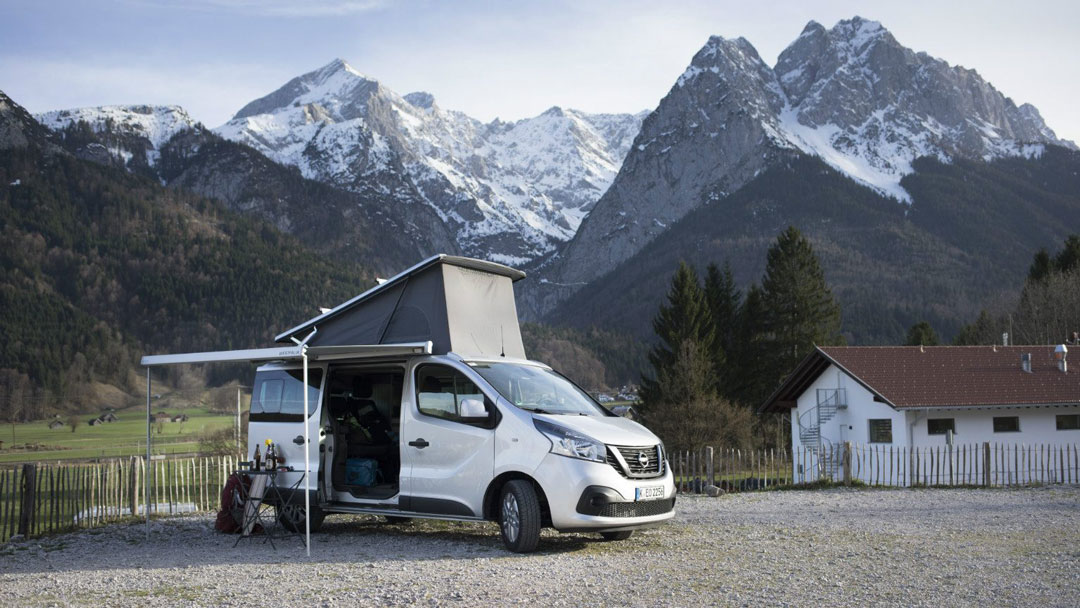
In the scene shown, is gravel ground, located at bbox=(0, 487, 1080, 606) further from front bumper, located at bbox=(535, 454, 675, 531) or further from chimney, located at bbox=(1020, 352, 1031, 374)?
chimney, located at bbox=(1020, 352, 1031, 374)

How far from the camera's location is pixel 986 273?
506 ft

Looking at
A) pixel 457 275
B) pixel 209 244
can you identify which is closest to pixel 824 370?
pixel 457 275

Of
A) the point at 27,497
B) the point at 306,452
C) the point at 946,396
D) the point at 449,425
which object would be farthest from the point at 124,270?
the point at 449,425

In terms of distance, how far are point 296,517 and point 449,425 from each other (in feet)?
10.0

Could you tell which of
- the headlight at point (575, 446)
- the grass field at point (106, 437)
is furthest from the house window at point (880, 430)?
the grass field at point (106, 437)

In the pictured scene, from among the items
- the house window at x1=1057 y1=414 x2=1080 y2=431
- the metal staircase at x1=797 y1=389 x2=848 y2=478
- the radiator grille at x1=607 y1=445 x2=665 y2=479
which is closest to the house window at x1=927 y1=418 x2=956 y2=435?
the metal staircase at x1=797 y1=389 x2=848 y2=478

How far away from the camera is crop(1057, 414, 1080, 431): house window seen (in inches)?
1389

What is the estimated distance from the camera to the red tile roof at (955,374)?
112ft

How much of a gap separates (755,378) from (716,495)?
4204 centimetres

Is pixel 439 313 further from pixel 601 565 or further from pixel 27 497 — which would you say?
pixel 27 497

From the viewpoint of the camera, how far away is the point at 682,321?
55.7 m

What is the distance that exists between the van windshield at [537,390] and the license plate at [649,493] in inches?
48.8

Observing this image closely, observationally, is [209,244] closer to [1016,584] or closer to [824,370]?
[824,370]

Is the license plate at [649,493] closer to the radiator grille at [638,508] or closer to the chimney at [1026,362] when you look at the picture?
the radiator grille at [638,508]
